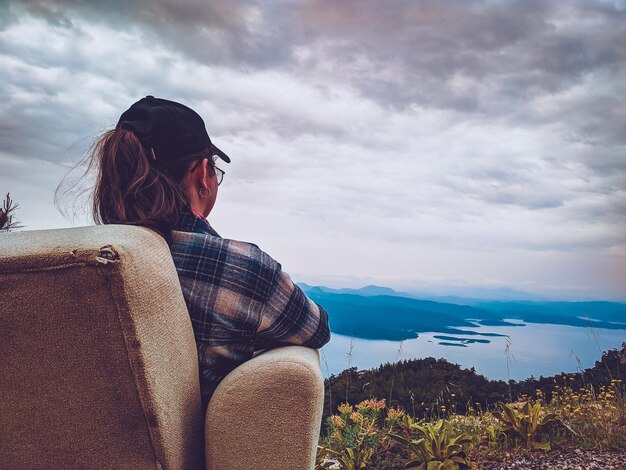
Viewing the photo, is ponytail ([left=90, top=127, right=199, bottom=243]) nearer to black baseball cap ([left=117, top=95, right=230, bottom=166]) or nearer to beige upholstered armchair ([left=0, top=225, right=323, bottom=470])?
black baseball cap ([left=117, top=95, right=230, bottom=166])

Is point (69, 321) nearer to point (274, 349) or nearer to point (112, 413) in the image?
point (112, 413)

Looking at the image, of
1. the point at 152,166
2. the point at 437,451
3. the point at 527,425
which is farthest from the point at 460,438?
the point at 152,166

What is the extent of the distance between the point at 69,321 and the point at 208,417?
0.57 metres

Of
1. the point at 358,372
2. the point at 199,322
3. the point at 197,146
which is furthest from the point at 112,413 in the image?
the point at 358,372

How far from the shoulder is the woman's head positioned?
0.31 ft

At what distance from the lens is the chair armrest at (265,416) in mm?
1590

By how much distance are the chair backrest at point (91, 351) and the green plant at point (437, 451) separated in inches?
93.6

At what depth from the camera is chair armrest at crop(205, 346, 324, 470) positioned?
159 centimetres

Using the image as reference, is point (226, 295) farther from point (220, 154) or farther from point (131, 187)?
point (220, 154)

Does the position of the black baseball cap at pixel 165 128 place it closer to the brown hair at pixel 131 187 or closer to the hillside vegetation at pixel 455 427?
the brown hair at pixel 131 187

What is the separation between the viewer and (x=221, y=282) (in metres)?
1.79

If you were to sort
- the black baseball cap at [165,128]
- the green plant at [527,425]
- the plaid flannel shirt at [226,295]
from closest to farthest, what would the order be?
the plaid flannel shirt at [226,295]
the black baseball cap at [165,128]
the green plant at [527,425]

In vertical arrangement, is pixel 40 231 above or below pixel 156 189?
below

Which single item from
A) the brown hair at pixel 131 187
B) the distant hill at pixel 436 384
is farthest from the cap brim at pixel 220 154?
the distant hill at pixel 436 384
